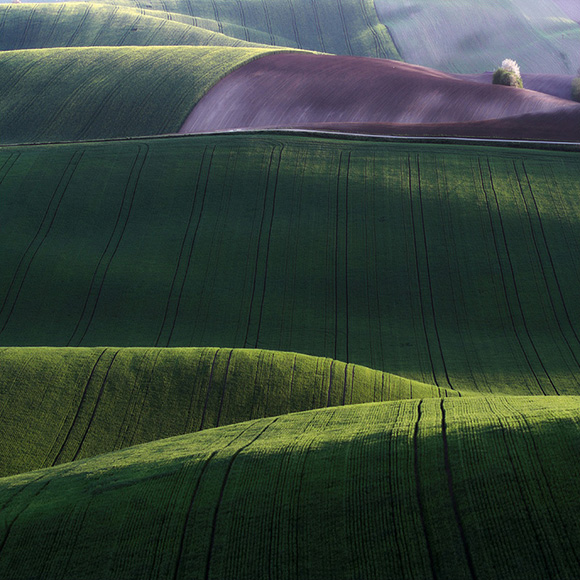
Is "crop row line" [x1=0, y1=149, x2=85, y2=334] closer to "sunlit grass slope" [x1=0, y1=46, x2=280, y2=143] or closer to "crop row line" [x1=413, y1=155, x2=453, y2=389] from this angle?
"sunlit grass slope" [x1=0, y1=46, x2=280, y2=143]

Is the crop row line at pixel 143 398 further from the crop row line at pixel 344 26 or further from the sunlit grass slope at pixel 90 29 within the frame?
Result: the crop row line at pixel 344 26

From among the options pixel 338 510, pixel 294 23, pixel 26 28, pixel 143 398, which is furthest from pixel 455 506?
pixel 294 23

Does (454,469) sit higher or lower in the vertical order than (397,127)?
higher

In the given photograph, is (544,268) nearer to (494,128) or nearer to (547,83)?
(494,128)

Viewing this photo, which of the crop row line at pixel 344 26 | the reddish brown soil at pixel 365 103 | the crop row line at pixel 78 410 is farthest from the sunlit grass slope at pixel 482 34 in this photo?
the crop row line at pixel 78 410

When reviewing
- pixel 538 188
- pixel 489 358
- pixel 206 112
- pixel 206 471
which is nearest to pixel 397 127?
pixel 538 188

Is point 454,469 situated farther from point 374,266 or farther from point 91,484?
point 374,266
